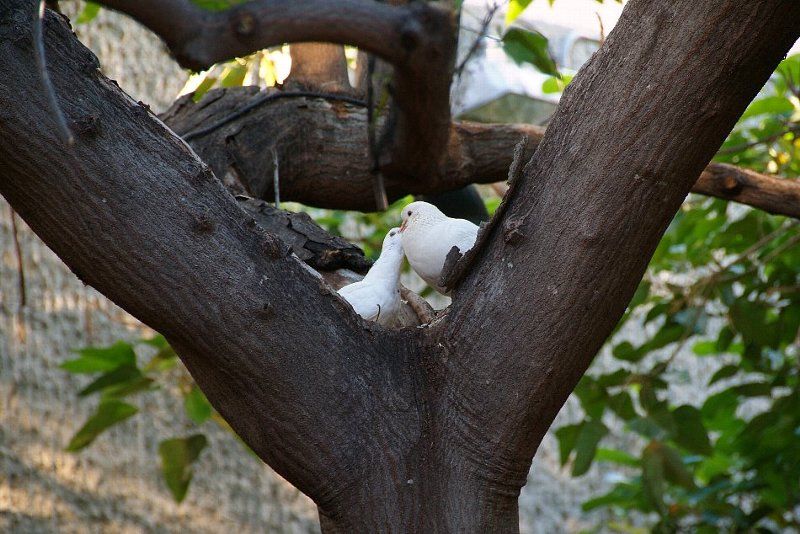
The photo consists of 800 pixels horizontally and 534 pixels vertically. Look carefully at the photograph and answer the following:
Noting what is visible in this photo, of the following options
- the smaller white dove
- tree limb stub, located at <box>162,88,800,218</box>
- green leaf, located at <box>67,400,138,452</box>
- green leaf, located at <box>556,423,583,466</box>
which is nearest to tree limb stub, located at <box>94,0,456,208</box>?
the smaller white dove

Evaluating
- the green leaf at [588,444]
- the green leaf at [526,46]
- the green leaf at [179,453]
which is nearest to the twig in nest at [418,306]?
the green leaf at [588,444]

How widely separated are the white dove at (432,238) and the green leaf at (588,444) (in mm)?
649

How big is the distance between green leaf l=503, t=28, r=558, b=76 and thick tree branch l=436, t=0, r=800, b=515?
80cm

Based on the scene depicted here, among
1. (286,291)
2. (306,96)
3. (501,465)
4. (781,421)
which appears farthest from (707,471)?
(286,291)

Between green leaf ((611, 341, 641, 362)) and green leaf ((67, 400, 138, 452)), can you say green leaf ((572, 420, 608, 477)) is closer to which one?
green leaf ((611, 341, 641, 362))

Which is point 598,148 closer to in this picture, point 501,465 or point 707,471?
point 501,465

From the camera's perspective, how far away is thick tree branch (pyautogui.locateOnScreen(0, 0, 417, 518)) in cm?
107

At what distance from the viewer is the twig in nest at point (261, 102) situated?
1.90 metres

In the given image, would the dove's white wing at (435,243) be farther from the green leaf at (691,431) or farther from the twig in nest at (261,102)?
the green leaf at (691,431)

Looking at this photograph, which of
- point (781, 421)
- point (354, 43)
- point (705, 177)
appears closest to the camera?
point (354, 43)

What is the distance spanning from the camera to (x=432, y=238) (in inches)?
59.1

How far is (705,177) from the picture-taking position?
195 cm

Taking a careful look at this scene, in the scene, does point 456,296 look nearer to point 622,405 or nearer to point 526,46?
point 526,46

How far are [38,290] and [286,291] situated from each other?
2549mm
